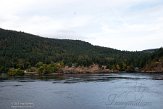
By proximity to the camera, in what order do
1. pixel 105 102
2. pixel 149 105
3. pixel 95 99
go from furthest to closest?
pixel 95 99 → pixel 105 102 → pixel 149 105

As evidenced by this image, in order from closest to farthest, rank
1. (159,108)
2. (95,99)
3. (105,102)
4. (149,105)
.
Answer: (159,108) < (149,105) < (105,102) < (95,99)

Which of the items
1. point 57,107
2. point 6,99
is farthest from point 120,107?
point 6,99

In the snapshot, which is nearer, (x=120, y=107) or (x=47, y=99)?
(x=120, y=107)

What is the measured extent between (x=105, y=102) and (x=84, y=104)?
17.5 feet

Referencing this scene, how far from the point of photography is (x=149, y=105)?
227ft

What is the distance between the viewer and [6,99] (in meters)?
81.3

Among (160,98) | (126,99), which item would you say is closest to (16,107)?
(126,99)

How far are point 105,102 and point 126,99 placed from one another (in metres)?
6.67

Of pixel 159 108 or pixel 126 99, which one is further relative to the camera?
pixel 126 99

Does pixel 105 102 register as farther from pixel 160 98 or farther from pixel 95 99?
pixel 160 98

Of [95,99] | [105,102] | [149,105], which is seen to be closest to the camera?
[149,105]

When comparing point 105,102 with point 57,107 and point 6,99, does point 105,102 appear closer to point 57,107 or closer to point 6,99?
point 57,107

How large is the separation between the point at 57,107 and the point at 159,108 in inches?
759

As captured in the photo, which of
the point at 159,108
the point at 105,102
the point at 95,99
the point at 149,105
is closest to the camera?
the point at 159,108
